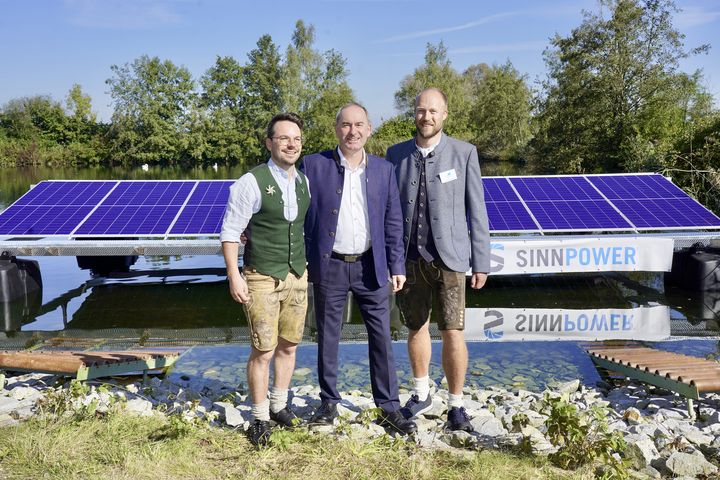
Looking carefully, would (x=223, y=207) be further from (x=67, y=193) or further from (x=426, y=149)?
(x=426, y=149)

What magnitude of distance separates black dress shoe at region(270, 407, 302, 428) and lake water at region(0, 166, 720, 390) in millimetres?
2225

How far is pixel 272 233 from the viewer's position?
4.06 metres

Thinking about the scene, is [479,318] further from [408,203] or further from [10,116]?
[10,116]

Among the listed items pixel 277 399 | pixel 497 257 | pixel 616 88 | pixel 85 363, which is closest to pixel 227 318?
pixel 85 363

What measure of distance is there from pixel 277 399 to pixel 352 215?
1.27 m

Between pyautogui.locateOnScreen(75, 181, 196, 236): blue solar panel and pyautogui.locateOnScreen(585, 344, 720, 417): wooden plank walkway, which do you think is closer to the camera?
pyautogui.locateOnScreen(585, 344, 720, 417): wooden plank walkway

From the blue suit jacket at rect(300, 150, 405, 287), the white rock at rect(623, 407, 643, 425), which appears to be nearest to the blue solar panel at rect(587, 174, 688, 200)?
the white rock at rect(623, 407, 643, 425)

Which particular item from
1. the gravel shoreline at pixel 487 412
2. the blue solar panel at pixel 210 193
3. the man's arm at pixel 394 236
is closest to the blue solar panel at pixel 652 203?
the gravel shoreline at pixel 487 412

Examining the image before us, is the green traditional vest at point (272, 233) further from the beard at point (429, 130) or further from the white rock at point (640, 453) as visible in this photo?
the white rock at point (640, 453)

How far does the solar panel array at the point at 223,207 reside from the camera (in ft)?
35.8

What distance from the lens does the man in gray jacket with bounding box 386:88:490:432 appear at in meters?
4.35

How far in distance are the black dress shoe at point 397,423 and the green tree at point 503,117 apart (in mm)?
48833

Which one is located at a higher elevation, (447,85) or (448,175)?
(447,85)

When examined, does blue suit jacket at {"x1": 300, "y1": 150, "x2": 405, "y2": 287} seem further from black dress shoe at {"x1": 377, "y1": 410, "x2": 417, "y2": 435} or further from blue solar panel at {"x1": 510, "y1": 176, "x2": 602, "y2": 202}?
blue solar panel at {"x1": 510, "y1": 176, "x2": 602, "y2": 202}
